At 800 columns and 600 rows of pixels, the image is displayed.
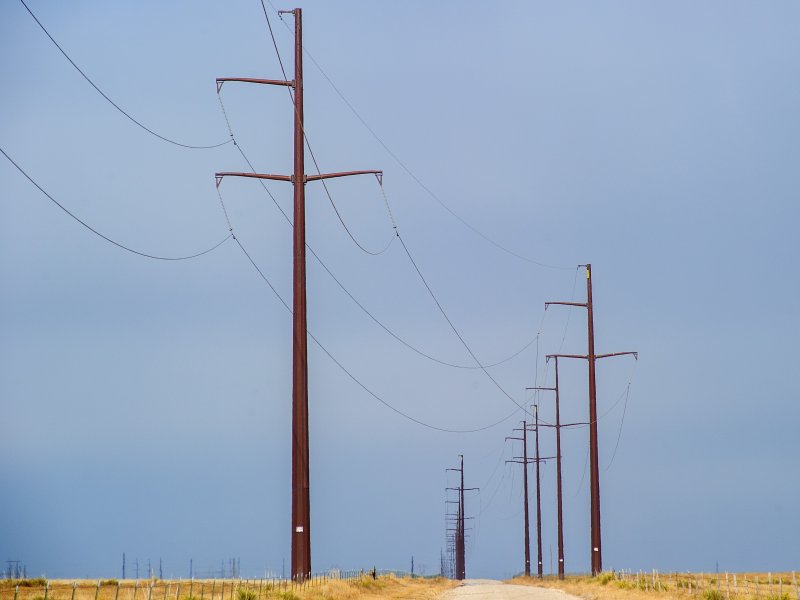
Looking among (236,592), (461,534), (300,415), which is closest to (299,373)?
(300,415)

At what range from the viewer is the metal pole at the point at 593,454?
59500mm

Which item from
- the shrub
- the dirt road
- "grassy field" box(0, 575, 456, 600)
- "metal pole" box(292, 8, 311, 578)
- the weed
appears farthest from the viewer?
the weed

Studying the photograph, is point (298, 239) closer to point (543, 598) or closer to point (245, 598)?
point (245, 598)

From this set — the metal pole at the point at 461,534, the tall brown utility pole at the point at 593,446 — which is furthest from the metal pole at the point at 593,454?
the metal pole at the point at 461,534

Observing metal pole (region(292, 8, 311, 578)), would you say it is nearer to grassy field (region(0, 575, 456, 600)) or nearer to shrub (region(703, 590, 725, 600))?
grassy field (region(0, 575, 456, 600))

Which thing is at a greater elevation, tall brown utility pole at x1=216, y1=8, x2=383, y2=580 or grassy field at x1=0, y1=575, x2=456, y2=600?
tall brown utility pole at x1=216, y1=8, x2=383, y2=580

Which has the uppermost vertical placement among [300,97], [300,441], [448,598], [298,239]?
[300,97]

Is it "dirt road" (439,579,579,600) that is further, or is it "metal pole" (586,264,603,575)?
"metal pole" (586,264,603,575)

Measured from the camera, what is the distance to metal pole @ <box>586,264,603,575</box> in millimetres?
59500

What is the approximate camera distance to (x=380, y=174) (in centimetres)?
3662

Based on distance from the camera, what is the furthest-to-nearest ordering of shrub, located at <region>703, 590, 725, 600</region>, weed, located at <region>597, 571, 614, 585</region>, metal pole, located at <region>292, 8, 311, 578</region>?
weed, located at <region>597, 571, 614, 585</region> → shrub, located at <region>703, 590, 725, 600</region> → metal pole, located at <region>292, 8, 311, 578</region>

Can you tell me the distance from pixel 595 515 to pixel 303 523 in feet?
93.5

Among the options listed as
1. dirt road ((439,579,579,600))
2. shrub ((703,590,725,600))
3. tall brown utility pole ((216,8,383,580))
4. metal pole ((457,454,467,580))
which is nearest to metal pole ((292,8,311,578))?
tall brown utility pole ((216,8,383,580))

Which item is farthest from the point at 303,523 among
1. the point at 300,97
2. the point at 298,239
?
the point at 300,97
